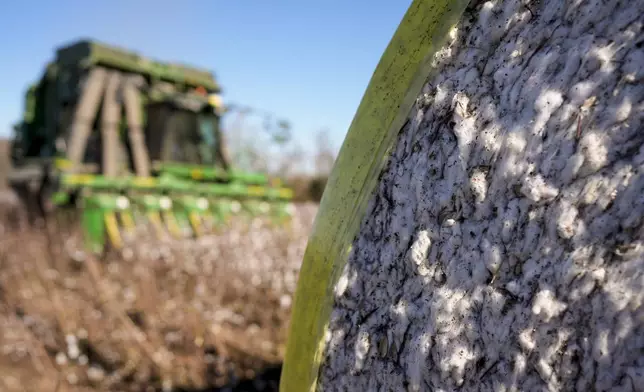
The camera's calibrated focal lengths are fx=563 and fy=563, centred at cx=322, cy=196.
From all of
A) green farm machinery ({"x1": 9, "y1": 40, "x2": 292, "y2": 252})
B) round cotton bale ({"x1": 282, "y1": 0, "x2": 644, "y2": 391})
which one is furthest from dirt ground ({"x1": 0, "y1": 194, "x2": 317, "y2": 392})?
round cotton bale ({"x1": 282, "y1": 0, "x2": 644, "y2": 391})

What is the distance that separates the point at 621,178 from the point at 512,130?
0.15 meters

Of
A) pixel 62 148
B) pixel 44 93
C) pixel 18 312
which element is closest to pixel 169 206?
pixel 62 148

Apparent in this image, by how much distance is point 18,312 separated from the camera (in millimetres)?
3992

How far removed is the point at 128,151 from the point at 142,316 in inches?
→ 220

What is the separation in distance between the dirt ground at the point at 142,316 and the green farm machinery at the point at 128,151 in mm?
1179

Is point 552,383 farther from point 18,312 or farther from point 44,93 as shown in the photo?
point 44,93

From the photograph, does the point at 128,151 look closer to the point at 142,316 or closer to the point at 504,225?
the point at 142,316

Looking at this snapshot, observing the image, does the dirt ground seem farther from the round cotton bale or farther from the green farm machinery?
the round cotton bale

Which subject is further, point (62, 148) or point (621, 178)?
point (62, 148)

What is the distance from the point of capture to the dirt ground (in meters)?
3.01

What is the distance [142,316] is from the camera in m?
3.67

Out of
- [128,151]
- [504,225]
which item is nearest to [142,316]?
[504,225]

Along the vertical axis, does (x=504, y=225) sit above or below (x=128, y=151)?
above

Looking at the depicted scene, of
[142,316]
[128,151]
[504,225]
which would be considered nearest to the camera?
[504,225]
